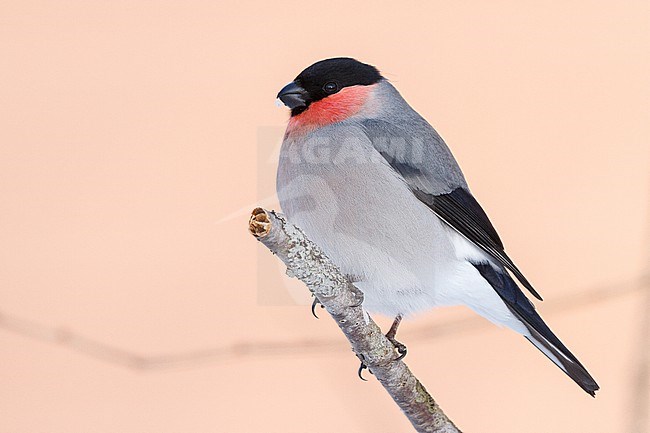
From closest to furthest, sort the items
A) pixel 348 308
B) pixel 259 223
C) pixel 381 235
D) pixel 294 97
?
pixel 259 223
pixel 348 308
pixel 381 235
pixel 294 97

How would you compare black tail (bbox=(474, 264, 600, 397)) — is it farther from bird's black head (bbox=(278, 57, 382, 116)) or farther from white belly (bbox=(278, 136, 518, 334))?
bird's black head (bbox=(278, 57, 382, 116))

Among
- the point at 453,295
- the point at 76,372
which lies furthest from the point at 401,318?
the point at 76,372

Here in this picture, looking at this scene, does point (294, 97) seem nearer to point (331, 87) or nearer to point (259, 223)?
point (331, 87)

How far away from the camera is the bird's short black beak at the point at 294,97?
126cm

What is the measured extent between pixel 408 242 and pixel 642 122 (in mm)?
730

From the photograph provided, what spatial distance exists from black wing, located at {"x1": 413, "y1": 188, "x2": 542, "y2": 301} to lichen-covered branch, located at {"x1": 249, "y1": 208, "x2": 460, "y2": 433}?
235 millimetres

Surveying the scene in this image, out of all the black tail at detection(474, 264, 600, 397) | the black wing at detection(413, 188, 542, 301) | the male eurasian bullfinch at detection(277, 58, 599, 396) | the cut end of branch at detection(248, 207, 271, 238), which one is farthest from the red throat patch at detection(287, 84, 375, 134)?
the cut end of branch at detection(248, 207, 271, 238)

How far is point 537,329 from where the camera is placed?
45.0 inches

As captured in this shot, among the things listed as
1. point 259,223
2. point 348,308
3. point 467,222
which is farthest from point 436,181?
point 259,223

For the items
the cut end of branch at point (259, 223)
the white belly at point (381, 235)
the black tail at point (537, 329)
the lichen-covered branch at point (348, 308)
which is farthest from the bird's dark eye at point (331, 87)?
the cut end of branch at point (259, 223)

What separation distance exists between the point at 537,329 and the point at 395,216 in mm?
226

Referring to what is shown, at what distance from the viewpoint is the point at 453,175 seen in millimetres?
1216

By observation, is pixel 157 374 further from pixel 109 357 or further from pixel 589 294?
pixel 589 294

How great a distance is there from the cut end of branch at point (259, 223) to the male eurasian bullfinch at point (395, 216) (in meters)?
0.33
